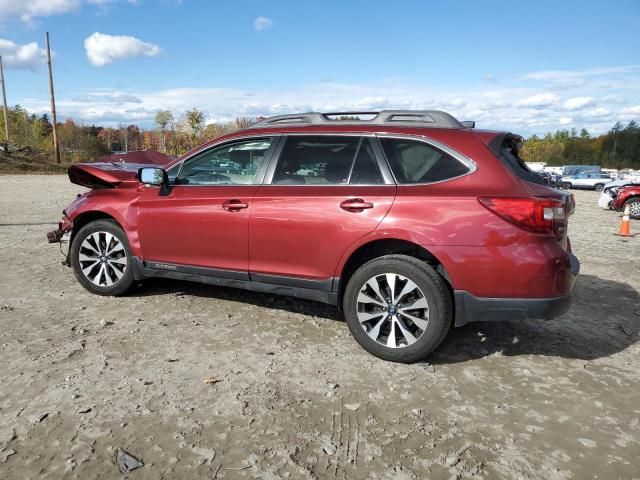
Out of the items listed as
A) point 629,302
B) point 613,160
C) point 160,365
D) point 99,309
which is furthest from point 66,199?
point 613,160

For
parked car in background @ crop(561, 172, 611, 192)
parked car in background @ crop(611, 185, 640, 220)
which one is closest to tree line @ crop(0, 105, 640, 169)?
parked car in background @ crop(561, 172, 611, 192)

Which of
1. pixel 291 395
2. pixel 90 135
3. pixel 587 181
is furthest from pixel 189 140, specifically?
pixel 291 395

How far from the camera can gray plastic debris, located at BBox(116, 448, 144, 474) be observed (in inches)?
102

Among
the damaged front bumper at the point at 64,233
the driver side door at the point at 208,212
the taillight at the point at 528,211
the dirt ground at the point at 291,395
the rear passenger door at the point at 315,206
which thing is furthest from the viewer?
the damaged front bumper at the point at 64,233

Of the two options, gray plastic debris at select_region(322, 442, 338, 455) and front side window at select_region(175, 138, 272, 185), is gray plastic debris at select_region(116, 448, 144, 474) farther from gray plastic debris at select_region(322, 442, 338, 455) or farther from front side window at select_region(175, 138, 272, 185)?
front side window at select_region(175, 138, 272, 185)

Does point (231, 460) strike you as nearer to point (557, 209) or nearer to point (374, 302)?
point (374, 302)

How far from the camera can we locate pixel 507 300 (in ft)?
11.7

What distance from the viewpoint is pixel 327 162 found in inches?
167

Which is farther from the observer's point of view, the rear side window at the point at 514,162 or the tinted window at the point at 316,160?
the tinted window at the point at 316,160

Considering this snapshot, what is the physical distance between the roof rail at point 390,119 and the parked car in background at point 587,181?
113 ft

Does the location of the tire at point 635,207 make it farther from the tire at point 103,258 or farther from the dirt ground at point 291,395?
the tire at point 103,258

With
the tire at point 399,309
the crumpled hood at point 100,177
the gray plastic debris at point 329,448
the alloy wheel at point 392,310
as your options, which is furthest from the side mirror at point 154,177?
the gray plastic debris at point 329,448

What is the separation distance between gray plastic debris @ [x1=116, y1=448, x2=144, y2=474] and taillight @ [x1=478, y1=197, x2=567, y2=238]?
105 inches

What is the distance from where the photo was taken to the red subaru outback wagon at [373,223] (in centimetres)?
356
